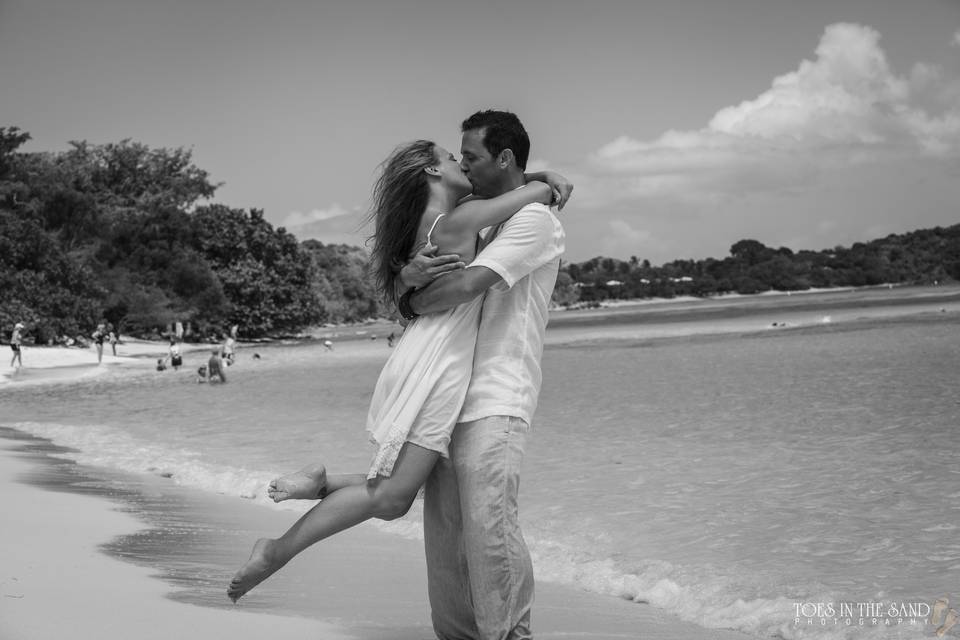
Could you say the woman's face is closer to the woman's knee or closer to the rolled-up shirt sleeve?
the rolled-up shirt sleeve

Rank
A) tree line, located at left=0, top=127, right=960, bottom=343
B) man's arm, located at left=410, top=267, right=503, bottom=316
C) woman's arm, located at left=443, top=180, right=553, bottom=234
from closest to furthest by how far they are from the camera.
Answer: man's arm, located at left=410, top=267, right=503, bottom=316 → woman's arm, located at left=443, top=180, right=553, bottom=234 → tree line, located at left=0, top=127, right=960, bottom=343

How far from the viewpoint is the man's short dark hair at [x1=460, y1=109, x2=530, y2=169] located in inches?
128

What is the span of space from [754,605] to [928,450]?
5671 mm

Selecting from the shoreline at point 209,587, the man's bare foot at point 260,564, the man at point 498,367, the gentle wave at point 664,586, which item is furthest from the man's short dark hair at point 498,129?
the gentle wave at point 664,586

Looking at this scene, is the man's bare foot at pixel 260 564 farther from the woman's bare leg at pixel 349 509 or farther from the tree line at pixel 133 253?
the tree line at pixel 133 253

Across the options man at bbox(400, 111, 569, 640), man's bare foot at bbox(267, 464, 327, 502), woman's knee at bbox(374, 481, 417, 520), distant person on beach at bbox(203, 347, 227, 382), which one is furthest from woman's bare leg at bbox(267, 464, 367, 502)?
distant person on beach at bbox(203, 347, 227, 382)

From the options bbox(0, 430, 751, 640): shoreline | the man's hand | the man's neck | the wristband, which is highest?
the man's neck

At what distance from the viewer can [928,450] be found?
9.52m

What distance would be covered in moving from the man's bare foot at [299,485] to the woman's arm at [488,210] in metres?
0.89

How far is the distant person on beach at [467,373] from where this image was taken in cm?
313

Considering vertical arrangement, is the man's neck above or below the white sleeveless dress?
above

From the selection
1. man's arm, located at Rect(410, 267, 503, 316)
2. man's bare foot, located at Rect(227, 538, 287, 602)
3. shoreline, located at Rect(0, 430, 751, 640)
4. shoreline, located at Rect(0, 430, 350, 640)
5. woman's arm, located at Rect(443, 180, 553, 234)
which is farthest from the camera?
shoreline, located at Rect(0, 430, 751, 640)

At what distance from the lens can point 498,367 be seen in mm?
3184

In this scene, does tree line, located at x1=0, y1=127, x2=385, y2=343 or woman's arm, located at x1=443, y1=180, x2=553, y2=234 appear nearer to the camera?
woman's arm, located at x1=443, y1=180, x2=553, y2=234
